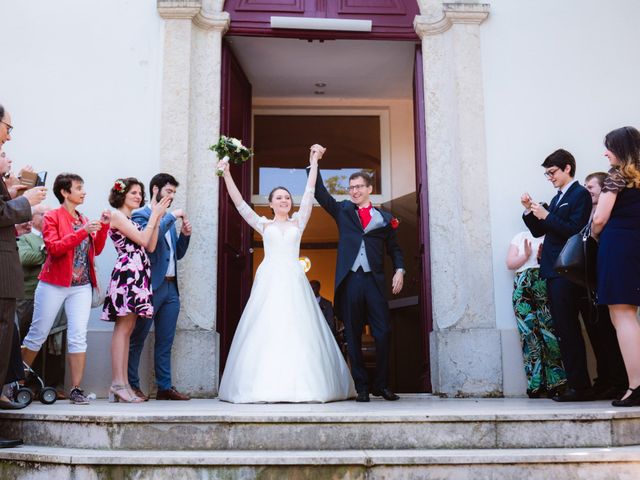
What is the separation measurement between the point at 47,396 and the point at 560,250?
3.95 metres

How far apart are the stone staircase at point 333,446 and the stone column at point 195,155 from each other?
7.52 feet

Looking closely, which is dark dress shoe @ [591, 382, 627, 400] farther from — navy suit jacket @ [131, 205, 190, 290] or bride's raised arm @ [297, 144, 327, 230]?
navy suit jacket @ [131, 205, 190, 290]

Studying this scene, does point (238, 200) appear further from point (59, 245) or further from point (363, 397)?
point (363, 397)

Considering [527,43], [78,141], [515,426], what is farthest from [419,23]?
[515,426]

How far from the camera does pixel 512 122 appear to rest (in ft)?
22.0

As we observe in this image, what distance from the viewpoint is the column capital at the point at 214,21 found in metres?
6.80

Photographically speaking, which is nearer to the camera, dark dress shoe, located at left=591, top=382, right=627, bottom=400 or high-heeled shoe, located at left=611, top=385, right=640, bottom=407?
high-heeled shoe, located at left=611, top=385, right=640, bottom=407

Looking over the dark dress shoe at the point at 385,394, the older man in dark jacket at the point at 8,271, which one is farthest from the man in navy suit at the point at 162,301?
the older man in dark jacket at the point at 8,271

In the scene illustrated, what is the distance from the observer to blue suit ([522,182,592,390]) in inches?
205

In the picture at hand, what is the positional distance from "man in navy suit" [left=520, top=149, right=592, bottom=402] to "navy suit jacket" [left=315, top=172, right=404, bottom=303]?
1.07 meters

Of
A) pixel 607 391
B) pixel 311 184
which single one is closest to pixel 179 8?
pixel 311 184

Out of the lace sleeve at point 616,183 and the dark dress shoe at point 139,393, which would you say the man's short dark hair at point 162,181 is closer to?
the dark dress shoe at point 139,393

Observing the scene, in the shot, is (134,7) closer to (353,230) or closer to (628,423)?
(353,230)

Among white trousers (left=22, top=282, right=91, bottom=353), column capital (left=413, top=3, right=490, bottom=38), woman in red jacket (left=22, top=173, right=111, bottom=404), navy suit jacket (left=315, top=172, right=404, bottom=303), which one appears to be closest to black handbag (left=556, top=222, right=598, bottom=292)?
navy suit jacket (left=315, top=172, right=404, bottom=303)
